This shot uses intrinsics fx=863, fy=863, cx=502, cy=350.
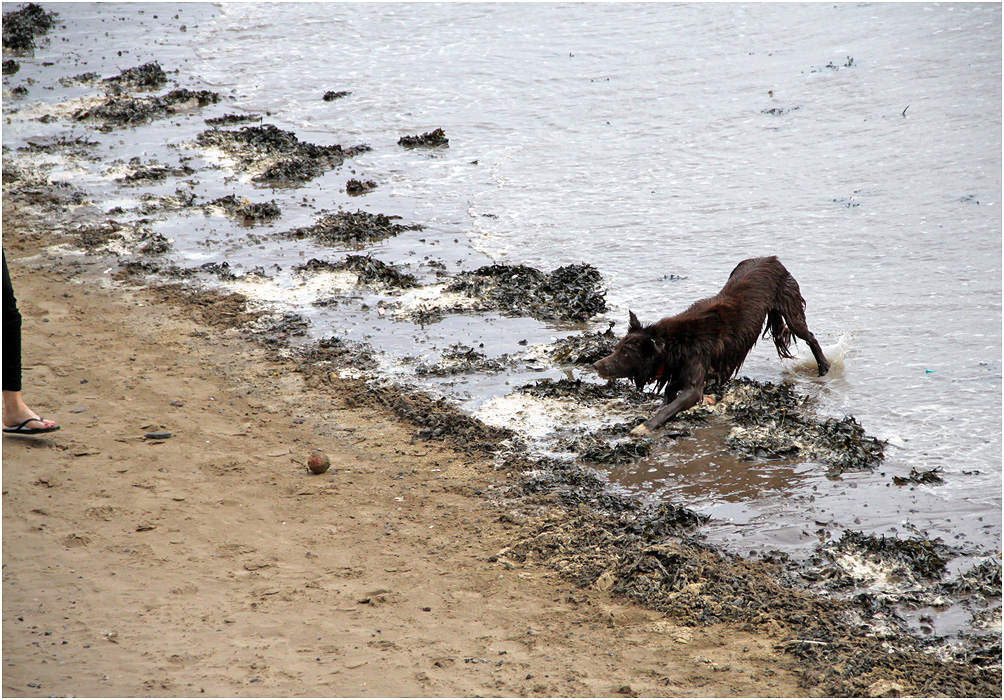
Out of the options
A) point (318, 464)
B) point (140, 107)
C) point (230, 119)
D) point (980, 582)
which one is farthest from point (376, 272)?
point (140, 107)

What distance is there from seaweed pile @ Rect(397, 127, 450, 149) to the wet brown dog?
690cm

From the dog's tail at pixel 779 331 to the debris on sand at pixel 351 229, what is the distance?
444cm

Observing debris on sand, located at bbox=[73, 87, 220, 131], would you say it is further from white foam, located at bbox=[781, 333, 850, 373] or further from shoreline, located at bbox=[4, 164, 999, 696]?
→ white foam, located at bbox=[781, 333, 850, 373]

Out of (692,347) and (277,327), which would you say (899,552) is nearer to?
(692,347)

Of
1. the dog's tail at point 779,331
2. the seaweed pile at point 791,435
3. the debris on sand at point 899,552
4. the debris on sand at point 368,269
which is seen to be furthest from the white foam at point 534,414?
the debris on sand at point 368,269

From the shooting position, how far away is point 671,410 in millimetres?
6141

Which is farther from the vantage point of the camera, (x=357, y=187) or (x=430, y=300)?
(x=357, y=187)

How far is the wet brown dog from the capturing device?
623 centimetres

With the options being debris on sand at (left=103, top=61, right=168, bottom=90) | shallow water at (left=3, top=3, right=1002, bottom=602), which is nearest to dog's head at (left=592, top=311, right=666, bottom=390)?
shallow water at (left=3, top=3, right=1002, bottom=602)

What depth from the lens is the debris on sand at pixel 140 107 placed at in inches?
537

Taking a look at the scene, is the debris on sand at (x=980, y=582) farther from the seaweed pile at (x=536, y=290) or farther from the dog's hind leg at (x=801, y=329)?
the seaweed pile at (x=536, y=290)

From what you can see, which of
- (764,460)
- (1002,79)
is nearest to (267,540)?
(764,460)

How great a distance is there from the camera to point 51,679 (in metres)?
3.60

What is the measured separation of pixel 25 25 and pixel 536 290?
54.2 ft
